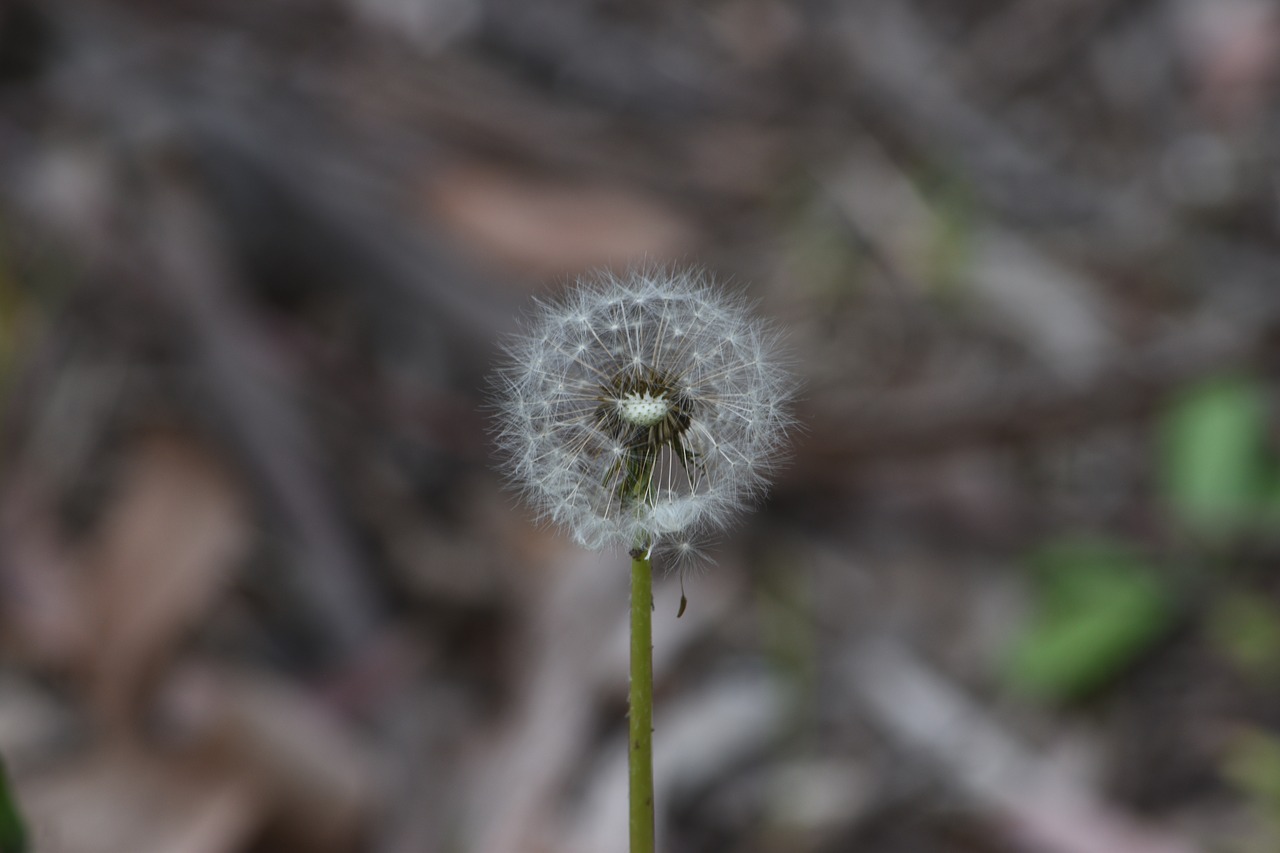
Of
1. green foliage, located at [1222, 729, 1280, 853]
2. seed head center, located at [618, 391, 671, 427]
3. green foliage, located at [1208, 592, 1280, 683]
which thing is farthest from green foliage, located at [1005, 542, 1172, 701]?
seed head center, located at [618, 391, 671, 427]

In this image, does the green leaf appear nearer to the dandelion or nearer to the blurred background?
the blurred background

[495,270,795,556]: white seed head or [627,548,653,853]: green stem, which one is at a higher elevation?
[495,270,795,556]: white seed head

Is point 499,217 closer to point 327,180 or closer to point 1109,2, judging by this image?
point 327,180

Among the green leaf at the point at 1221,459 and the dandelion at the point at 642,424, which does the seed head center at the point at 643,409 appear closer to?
the dandelion at the point at 642,424

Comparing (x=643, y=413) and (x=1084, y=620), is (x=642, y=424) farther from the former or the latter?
(x=1084, y=620)

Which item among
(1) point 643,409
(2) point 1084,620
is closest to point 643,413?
(1) point 643,409

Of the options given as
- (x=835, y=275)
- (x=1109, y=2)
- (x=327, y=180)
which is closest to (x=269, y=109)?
(x=327, y=180)

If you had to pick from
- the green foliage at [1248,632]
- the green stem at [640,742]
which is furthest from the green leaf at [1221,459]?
the green stem at [640,742]
